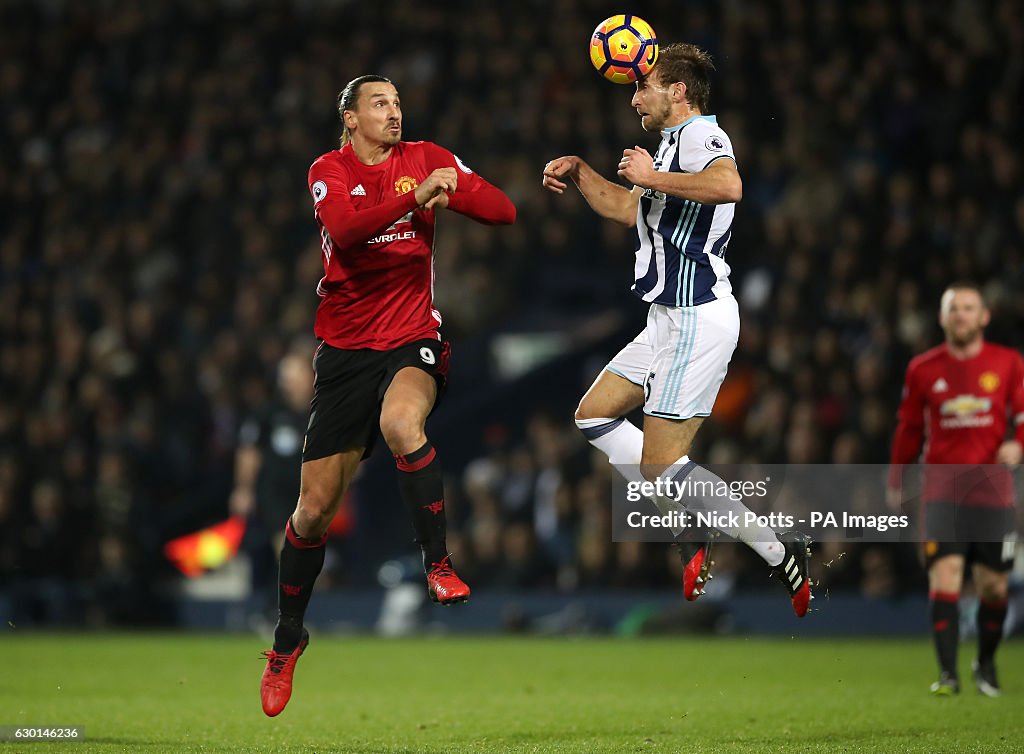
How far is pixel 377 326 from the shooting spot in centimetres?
678

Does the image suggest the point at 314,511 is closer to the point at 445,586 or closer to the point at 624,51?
the point at 445,586

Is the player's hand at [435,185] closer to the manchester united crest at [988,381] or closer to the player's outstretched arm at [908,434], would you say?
the player's outstretched arm at [908,434]

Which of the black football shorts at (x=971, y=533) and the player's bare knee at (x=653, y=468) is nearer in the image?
the player's bare knee at (x=653, y=468)

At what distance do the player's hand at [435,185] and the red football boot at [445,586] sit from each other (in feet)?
5.02

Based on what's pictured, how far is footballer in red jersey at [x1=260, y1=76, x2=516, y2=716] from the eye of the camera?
657cm

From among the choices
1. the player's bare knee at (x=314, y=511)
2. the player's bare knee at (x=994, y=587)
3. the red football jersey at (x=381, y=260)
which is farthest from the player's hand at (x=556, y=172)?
the player's bare knee at (x=994, y=587)

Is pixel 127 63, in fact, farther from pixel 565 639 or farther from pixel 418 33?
pixel 565 639

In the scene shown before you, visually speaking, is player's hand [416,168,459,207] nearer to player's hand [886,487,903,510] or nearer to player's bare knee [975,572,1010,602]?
player's hand [886,487,903,510]

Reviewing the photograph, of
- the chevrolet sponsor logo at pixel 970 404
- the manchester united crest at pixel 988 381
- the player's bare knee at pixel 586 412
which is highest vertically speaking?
the manchester united crest at pixel 988 381

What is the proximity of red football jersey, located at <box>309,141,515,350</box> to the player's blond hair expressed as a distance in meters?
0.90

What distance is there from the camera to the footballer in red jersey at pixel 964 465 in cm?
866

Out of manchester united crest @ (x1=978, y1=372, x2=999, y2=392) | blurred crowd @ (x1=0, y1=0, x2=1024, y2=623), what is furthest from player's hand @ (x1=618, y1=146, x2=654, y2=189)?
blurred crowd @ (x1=0, y1=0, x2=1024, y2=623)

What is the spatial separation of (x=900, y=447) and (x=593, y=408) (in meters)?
2.60

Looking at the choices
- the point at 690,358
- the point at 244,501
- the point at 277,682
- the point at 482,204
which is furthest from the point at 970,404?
the point at 244,501
